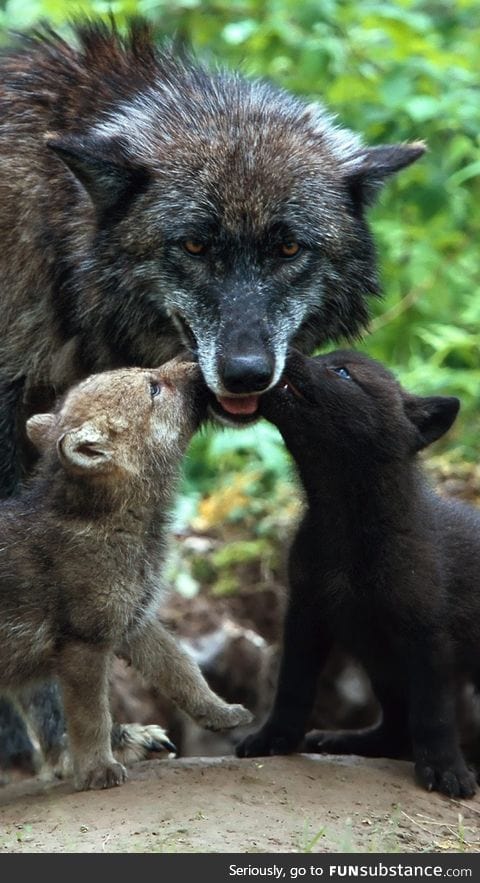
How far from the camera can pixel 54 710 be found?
6.33m

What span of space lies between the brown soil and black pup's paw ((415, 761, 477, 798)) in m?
0.04

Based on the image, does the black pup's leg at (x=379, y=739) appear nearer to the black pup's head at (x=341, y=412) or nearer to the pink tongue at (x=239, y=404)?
the black pup's head at (x=341, y=412)

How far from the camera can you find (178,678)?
18.1 ft

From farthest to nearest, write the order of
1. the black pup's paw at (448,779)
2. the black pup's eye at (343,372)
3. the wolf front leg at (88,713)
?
the black pup's eye at (343,372)
the black pup's paw at (448,779)
the wolf front leg at (88,713)

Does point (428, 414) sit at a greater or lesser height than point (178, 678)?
greater

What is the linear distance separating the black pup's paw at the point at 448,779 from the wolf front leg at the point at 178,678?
2.46ft

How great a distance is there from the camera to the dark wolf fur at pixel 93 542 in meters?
5.01

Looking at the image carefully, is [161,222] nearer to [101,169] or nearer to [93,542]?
[101,169]

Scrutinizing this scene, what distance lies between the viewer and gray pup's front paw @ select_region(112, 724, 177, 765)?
6035mm

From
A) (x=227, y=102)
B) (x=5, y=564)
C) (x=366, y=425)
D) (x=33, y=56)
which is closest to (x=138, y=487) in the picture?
(x=5, y=564)

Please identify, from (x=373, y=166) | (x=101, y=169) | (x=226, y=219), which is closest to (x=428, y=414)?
(x=226, y=219)

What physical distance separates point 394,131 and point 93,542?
16.1 ft

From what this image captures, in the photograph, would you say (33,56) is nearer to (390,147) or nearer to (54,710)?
(390,147)

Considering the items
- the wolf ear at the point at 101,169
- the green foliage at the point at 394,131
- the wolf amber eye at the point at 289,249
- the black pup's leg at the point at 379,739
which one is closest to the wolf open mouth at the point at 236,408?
the wolf amber eye at the point at 289,249
